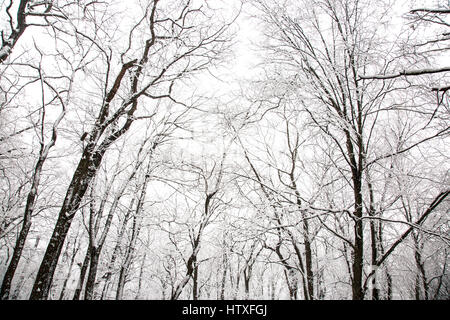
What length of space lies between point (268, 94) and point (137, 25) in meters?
3.70

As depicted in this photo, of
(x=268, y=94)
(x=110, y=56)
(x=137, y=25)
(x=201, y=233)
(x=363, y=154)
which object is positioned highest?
(x=137, y=25)

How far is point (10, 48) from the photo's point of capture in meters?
5.53

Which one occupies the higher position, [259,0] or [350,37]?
[259,0]

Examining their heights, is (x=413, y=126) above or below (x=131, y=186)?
above

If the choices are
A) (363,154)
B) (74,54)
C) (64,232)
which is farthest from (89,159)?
(363,154)

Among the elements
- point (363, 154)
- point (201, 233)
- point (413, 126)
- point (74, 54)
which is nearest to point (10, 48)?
point (74, 54)

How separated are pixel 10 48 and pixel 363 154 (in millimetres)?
8135

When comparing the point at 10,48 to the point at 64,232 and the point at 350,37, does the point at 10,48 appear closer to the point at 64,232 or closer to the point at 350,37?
the point at 64,232

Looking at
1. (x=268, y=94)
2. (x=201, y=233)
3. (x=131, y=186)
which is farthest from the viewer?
(x=131, y=186)

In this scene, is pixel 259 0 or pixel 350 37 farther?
pixel 259 0
